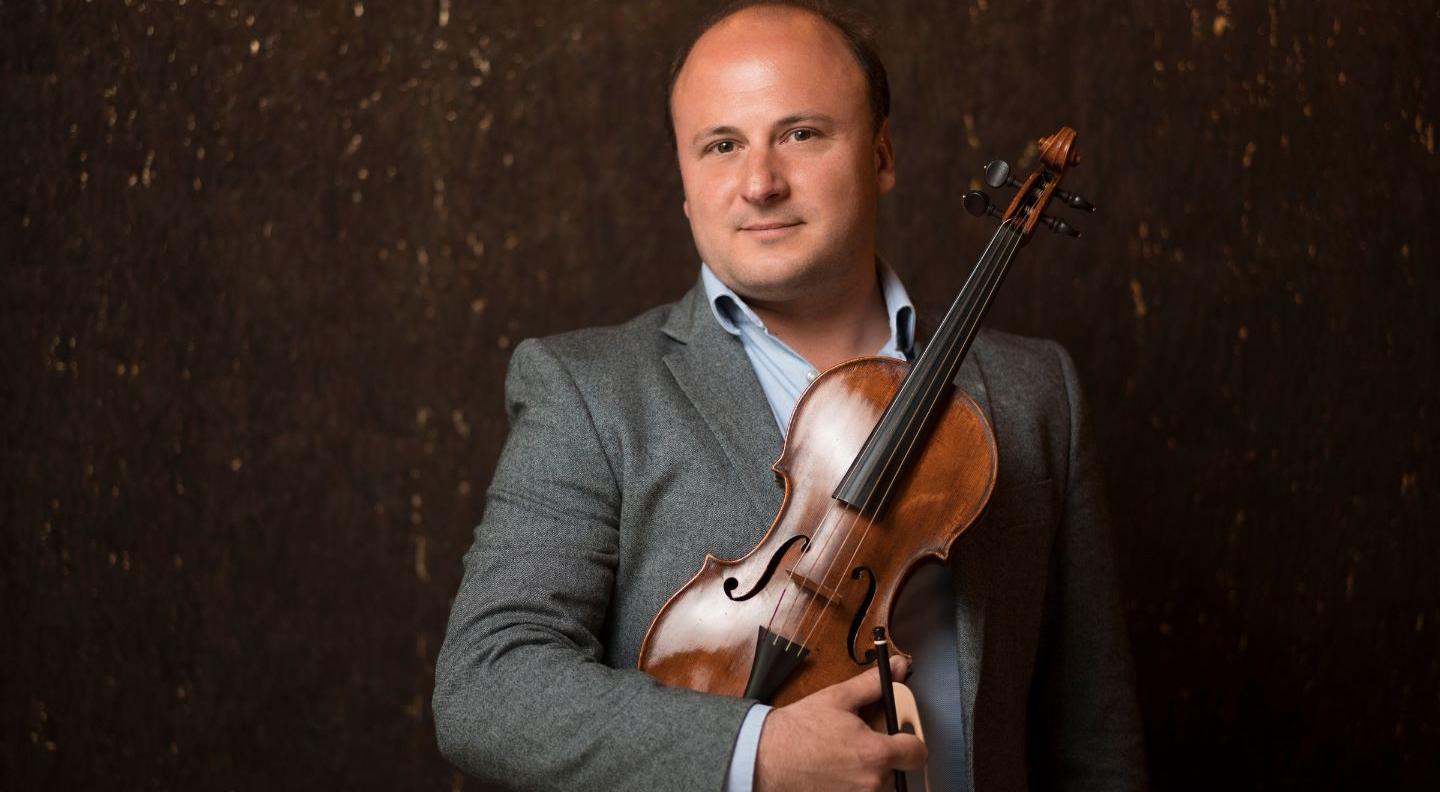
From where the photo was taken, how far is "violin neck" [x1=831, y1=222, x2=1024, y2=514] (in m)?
1.27

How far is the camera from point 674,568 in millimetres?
1394

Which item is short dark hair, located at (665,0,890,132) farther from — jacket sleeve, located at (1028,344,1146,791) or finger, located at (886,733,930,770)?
finger, located at (886,733,930,770)


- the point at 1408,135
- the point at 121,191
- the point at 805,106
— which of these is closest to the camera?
the point at 805,106

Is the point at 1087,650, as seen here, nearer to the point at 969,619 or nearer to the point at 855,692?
the point at 969,619

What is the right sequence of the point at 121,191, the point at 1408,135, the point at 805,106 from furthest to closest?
1. the point at 1408,135
2. the point at 121,191
3. the point at 805,106

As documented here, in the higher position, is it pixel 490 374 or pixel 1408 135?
pixel 1408 135

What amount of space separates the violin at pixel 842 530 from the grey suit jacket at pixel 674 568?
0.23 ft

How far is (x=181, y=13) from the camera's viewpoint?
2016 millimetres

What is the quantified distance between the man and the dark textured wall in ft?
1.88

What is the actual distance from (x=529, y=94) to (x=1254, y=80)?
1143 mm

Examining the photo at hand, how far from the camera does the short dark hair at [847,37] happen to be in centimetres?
156

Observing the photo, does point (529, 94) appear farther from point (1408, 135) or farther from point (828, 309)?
point (1408, 135)

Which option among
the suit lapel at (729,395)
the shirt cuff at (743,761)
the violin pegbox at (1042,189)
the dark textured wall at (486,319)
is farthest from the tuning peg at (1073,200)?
the dark textured wall at (486,319)

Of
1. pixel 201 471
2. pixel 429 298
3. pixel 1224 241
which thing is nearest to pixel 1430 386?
pixel 1224 241
